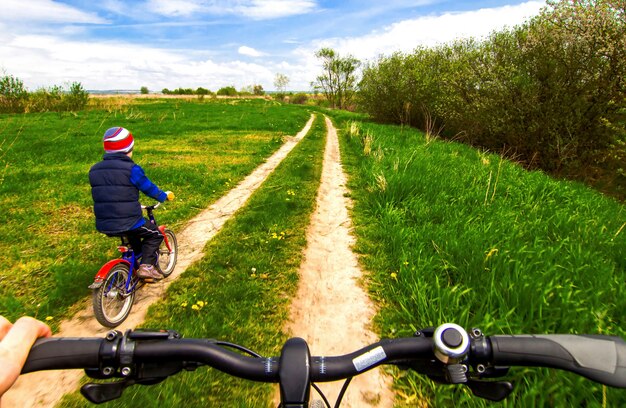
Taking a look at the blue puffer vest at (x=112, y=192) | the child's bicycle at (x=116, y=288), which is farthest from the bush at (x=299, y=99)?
the child's bicycle at (x=116, y=288)

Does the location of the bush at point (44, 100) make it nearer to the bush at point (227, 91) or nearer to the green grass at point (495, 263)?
the green grass at point (495, 263)

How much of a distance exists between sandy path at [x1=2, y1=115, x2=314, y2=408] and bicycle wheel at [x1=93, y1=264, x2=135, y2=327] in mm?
124

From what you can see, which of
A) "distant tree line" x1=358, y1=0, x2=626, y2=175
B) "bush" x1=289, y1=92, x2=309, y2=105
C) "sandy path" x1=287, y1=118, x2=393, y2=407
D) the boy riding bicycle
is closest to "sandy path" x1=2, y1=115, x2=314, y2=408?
the boy riding bicycle

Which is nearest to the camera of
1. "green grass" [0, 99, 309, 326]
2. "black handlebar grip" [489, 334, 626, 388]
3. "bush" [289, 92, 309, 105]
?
"black handlebar grip" [489, 334, 626, 388]

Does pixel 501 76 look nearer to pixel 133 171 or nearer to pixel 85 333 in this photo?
pixel 133 171

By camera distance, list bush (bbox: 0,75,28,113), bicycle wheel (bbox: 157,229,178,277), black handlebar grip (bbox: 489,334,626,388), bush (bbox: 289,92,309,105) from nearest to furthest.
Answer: black handlebar grip (bbox: 489,334,626,388), bicycle wheel (bbox: 157,229,178,277), bush (bbox: 0,75,28,113), bush (bbox: 289,92,309,105)

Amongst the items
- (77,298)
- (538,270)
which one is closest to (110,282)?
(77,298)

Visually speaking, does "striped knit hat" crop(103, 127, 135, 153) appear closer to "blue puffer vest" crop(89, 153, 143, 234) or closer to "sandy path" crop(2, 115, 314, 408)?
"blue puffer vest" crop(89, 153, 143, 234)

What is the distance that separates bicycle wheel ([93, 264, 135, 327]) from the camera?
3.46 metres

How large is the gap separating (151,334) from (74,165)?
1310cm

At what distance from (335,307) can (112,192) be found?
10.7ft

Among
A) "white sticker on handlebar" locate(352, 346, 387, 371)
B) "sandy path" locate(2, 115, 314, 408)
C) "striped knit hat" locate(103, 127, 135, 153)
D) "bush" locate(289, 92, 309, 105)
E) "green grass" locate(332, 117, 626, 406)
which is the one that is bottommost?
"sandy path" locate(2, 115, 314, 408)

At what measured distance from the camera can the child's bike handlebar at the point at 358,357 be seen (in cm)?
99

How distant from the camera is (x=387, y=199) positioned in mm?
7043
